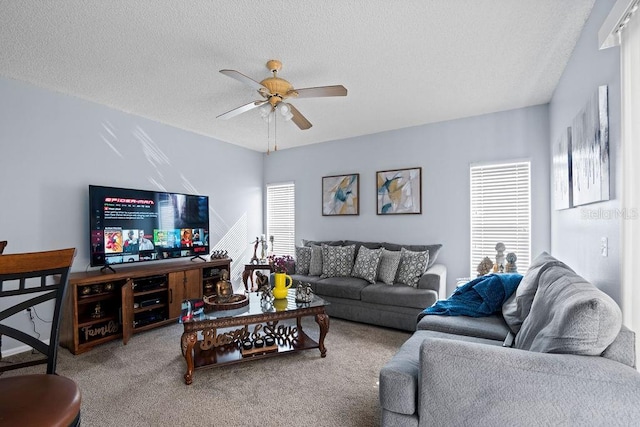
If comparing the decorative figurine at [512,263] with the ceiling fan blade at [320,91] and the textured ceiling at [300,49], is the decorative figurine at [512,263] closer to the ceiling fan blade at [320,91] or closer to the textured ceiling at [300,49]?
the textured ceiling at [300,49]

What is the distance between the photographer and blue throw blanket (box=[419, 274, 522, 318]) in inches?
100.0

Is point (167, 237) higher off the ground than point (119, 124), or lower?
lower

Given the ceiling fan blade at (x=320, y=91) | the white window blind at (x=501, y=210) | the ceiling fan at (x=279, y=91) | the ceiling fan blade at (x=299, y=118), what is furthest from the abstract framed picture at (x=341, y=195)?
the ceiling fan blade at (x=320, y=91)

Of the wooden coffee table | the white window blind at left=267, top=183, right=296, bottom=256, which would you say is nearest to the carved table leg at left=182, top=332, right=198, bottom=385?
the wooden coffee table

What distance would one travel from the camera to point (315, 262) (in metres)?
4.48

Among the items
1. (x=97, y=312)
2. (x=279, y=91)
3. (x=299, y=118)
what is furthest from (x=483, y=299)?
(x=97, y=312)

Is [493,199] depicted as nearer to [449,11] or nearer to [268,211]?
[449,11]

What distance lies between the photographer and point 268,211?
19.4 ft

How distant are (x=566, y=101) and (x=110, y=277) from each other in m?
4.62

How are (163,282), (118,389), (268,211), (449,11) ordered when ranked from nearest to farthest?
(449,11)
(118,389)
(163,282)
(268,211)

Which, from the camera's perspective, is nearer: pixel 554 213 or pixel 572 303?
pixel 572 303

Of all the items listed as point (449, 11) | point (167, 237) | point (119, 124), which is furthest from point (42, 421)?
point (119, 124)

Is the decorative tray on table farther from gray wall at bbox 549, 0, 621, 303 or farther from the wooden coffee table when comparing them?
gray wall at bbox 549, 0, 621, 303

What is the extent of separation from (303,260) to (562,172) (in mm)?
3200
